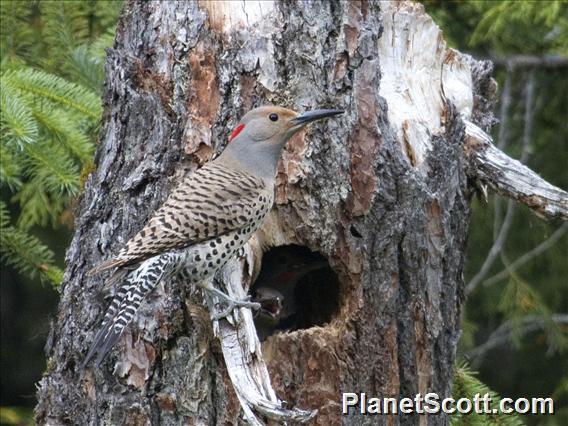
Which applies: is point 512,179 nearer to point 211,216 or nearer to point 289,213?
point 289,213

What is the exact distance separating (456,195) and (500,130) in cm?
206

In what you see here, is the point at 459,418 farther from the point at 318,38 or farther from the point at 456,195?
the point at 318,38

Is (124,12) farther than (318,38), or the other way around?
(124,12)

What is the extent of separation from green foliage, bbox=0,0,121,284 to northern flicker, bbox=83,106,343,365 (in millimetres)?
907

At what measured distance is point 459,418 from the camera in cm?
580

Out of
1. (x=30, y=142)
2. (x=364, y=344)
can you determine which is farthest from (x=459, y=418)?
(x=30, y=142)

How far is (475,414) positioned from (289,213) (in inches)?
57.7

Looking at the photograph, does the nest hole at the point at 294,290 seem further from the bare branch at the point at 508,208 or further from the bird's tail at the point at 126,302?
the bare branch at the point at 508,208

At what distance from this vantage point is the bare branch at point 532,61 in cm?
753

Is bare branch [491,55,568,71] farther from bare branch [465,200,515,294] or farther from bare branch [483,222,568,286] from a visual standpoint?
bare branch [483,222,568,286]

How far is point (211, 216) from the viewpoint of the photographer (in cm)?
512

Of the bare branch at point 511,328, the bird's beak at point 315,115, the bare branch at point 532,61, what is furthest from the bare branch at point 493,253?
the bird's beak at point 315,115

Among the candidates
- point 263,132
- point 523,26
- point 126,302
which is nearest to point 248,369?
point 126,302

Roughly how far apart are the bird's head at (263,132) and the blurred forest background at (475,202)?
2.90 feet
